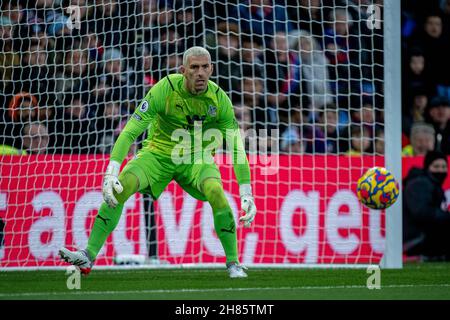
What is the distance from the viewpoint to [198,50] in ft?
29.3

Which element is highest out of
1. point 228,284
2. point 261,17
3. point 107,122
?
point 261,17

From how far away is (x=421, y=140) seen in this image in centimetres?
1381

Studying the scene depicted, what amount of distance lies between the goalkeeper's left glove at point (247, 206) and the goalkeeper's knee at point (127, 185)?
983 millimetres

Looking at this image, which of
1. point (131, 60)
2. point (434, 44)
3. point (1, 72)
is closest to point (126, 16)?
point (131, 60)

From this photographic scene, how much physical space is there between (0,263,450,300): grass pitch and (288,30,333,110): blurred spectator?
317 cm

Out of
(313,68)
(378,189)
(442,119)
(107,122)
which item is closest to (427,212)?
(442,119)

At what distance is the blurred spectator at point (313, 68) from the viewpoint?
13.1 m

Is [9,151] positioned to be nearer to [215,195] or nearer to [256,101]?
[256,101]

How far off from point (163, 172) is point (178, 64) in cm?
395

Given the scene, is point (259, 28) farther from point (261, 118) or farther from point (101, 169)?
point (101, 169)

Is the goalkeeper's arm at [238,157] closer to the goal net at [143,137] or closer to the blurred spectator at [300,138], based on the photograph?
the goal net at [143,137]

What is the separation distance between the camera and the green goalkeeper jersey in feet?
29.9

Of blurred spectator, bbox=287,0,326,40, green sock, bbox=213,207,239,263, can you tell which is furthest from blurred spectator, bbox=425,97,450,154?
green sock, bbox=213,207,239,263

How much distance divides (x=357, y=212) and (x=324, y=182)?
56 cm
